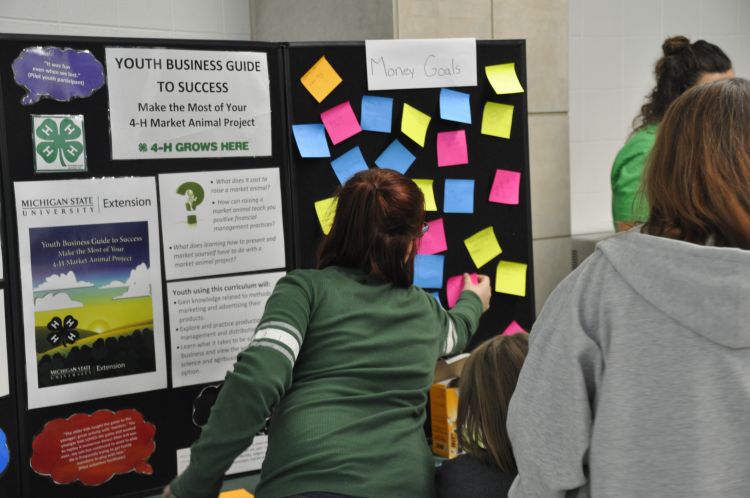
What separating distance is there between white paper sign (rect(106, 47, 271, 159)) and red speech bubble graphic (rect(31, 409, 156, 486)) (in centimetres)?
68

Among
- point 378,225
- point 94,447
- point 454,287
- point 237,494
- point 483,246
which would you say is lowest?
Answer: point 237,494

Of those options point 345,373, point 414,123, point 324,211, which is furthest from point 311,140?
point 345,373

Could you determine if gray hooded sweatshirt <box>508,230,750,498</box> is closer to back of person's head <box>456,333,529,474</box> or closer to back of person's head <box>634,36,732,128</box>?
back of person's head <box>456,333,529,474</box>

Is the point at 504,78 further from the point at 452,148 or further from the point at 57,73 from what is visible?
the point at 57,73

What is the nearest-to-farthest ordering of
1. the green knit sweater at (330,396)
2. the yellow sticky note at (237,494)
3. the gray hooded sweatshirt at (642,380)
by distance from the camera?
the gray hooded sweatshirt at (642,380), the green knit sweater at (330,396), the yellow sticky note at (237,494)

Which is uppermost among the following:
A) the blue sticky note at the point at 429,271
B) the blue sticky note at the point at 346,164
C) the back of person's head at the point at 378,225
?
the blue sticky note at the point at 346,164

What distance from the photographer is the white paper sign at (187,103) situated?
2154 millimetres

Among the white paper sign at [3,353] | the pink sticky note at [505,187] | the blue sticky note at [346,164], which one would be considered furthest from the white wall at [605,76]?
the white paper sign at [3,353]

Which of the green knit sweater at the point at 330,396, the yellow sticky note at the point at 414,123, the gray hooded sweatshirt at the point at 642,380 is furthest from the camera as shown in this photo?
the yellow sticky note at the point at 414,123

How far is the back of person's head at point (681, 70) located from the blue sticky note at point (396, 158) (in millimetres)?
769

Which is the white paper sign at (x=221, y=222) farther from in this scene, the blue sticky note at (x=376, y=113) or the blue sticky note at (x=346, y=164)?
the blue sticky note at (x=376, y=113)

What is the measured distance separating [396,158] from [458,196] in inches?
9.2

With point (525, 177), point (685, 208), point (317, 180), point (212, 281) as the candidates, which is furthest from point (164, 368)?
point (685, 208)

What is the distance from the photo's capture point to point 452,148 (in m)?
2.55
